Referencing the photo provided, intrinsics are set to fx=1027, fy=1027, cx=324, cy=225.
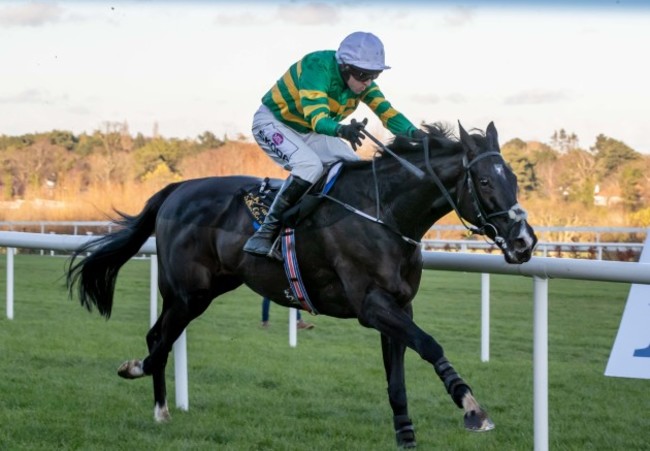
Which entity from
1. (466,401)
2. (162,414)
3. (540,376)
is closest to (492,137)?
(540,376)

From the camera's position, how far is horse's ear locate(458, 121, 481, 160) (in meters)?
4.54

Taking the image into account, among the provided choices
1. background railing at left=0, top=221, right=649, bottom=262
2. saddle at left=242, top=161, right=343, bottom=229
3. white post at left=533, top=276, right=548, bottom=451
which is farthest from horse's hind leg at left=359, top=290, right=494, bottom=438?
background railing at left=0, top=221, right=649, bottom=262

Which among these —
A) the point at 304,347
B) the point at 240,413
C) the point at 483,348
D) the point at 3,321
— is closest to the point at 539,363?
the point at 240,413

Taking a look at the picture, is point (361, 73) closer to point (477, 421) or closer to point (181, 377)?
point (477, 421)

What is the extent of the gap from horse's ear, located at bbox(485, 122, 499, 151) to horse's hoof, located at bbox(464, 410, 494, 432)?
1.19 meters

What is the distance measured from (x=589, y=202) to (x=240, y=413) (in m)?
19.6

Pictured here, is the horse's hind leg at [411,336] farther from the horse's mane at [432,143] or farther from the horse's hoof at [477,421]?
the horse's mane at [432,143]

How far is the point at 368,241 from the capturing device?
15.7 feet

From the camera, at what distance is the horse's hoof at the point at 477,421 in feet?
13.2

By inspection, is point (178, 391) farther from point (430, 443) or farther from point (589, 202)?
point (589, 202)

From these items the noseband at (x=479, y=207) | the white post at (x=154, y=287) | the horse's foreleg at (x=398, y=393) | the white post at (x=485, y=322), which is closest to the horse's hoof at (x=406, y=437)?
the horse's foreleg at (x=398, y=393)

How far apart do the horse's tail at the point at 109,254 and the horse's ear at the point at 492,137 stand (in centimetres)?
234

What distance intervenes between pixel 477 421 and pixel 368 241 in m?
1.10

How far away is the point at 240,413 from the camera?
5.66 m
